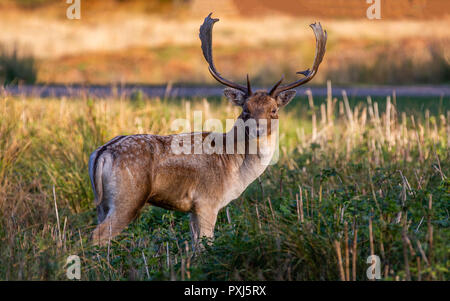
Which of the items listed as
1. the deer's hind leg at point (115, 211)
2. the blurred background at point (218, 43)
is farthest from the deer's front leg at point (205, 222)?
the blurred background at point (218, 43)

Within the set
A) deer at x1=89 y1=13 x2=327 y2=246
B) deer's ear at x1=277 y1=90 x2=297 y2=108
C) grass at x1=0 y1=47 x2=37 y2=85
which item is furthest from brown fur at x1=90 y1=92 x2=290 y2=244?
grass at x1=0 y1=47 x2=37 y2=85

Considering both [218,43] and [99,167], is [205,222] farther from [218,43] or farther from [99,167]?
[218,43]

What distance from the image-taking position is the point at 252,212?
8047 millimetres

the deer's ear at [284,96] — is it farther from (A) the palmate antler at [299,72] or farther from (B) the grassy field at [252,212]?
(B) the grassy field at [252,212]

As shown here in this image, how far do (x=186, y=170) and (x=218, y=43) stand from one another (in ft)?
107

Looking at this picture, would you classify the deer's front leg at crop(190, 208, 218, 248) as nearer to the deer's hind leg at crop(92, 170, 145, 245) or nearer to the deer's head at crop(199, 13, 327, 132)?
the deer's hind leg at crop(92, 170, 145, 245)

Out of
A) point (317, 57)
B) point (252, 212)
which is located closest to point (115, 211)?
point (252, 212)

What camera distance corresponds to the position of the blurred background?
2280 centimetres

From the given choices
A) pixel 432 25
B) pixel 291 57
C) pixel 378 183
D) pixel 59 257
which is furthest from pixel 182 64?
pixel 59 257

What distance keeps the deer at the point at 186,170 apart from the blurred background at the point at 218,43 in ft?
23.3

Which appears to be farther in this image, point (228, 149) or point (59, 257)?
point (228, 149)
